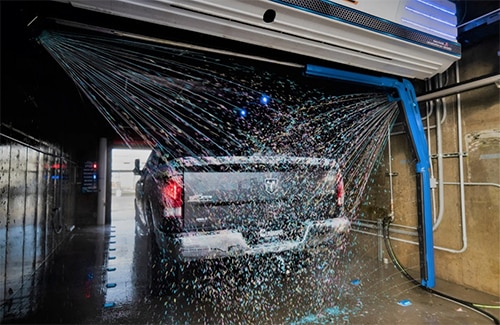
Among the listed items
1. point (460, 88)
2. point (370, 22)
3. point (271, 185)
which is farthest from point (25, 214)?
point (460, 88)

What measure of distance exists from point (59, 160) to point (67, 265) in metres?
2.14

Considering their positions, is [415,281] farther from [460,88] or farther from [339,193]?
[460,88]

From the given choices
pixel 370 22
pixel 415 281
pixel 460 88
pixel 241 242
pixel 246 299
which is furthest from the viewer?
pixel 415 281

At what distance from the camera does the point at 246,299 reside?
2.92 metres

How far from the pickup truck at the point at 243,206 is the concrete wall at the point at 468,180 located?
1.61 metres

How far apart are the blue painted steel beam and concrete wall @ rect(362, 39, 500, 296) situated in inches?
18.1

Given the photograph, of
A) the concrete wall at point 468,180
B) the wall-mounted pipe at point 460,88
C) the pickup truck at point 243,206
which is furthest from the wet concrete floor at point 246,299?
the wall-mounted pipe at point 460,88

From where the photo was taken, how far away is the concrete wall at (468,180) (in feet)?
10.1

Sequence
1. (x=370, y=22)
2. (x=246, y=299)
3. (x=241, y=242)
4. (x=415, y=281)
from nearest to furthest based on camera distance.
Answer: (x=370, y=22)
(x=241, y=242)
(x=246, y=299)
(x=415, y=281)

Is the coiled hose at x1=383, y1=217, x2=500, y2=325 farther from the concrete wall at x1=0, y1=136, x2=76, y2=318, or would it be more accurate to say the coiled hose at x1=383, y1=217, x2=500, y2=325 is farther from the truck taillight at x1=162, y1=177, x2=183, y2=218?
the concrete wall at x1=0, y1=136, x2=76, y2=318

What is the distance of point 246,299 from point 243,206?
1094 millimetres

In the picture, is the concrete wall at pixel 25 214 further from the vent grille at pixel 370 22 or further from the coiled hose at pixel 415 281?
the coiled hose at pixel 415 281

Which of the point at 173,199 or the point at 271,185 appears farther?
the point at 271,185

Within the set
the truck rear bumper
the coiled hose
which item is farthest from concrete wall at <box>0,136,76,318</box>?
the coiled hose
